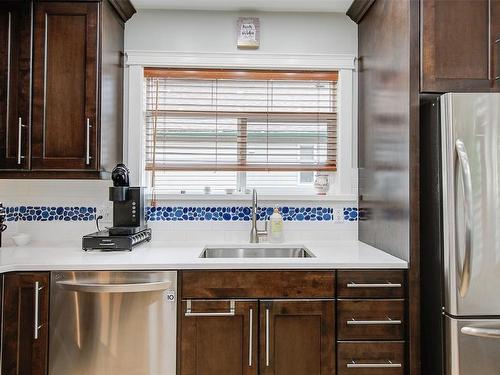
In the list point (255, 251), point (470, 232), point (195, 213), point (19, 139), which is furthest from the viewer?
point (195, 213)

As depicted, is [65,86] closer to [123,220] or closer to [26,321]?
[123,220]

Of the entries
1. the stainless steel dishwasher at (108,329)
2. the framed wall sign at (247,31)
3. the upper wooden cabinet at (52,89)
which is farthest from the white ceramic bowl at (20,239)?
the framed wall sign at (247,31)

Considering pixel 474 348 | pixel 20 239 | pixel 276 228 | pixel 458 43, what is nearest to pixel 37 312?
pixel 20 239

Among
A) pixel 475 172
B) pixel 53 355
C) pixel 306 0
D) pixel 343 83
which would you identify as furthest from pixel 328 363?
pixel 306 0

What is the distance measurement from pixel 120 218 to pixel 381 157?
1.57m

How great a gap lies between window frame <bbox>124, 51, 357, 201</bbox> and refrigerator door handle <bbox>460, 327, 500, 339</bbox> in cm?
102

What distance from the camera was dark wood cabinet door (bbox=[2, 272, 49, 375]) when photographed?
5.29ft

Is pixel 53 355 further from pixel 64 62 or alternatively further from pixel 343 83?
pixel 343 83

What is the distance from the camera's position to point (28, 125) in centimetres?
193

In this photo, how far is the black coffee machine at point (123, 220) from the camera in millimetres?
1915

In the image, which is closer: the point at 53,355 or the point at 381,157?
the point at 53,355

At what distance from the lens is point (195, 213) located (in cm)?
233

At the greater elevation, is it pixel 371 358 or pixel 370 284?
pixel 370 284

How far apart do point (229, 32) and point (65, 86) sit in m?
1.09
